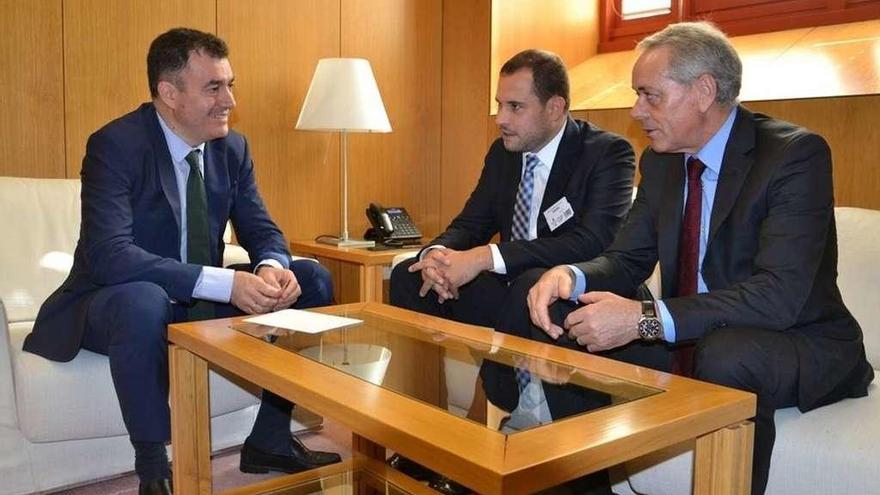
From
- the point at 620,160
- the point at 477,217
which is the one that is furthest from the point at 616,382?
the point at 477,217

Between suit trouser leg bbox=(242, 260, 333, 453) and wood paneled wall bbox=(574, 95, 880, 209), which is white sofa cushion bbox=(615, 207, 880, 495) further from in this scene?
suit trouser leg bbox=(242, 260, 333, 453)

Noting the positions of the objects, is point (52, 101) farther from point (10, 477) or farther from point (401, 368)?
point (401, 368)

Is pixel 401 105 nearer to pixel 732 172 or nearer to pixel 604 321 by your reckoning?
pixel 732 172

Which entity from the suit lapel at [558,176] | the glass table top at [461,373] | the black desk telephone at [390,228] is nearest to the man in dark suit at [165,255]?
the glass table top at [461,373]

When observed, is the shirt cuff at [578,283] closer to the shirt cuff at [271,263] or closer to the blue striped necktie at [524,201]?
the blue striped necktie at [524,201]

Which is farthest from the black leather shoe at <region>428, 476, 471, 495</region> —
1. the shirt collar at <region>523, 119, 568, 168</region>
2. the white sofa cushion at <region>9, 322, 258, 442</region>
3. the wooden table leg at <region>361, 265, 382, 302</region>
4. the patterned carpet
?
the wooden table leg at <region>361, 265, 382, 302</region>

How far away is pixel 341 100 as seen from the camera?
3.32m

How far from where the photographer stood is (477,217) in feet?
9.36

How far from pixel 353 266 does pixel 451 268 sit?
1289mm

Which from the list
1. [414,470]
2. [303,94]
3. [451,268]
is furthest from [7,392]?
[303,94]

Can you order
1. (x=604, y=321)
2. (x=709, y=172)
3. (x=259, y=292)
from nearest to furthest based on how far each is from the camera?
(x=604, y=321), (x=709, y=172), (x=259, y=292)

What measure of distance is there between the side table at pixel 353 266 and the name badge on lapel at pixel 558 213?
0.90 metres

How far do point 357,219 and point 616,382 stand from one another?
8.72 ft

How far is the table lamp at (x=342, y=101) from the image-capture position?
3312 mm
